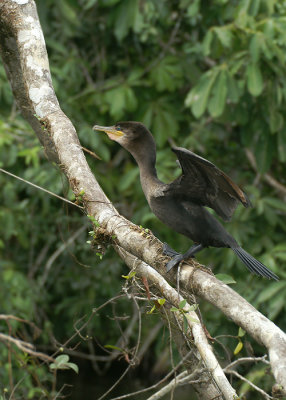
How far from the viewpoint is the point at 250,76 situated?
4.16 meters

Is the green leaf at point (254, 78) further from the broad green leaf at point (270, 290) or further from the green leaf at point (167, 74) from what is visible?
the broad green leaf at point (270, 290)

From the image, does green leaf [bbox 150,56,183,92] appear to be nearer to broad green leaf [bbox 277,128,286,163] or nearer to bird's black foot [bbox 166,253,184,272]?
broad green leaf [bbox 277,128,286,163]

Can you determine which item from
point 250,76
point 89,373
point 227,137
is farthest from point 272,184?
point 89,373

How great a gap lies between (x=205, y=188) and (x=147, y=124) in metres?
2.63

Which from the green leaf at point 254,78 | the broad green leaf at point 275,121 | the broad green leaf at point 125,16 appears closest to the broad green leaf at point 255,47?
the green leaf at point 254,78

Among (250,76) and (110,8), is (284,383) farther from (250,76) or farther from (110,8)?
(110,8)

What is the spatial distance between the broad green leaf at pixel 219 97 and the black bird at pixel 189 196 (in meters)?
1.31

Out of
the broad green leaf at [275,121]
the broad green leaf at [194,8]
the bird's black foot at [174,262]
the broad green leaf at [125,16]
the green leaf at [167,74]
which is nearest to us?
the bird's black foot at [174,262]

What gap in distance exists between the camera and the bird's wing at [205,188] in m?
2.27

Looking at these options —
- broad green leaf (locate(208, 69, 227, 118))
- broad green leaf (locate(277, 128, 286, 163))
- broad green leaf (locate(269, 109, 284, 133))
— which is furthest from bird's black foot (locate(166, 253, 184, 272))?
broad green leaf (locate(277, 128, 286, 163))

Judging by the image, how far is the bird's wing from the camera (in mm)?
2268

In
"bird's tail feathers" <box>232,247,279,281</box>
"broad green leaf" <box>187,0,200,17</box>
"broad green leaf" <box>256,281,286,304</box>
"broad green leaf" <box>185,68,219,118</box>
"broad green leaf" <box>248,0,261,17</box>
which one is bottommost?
"broad green leaf" <box>256,281,286,304</box>

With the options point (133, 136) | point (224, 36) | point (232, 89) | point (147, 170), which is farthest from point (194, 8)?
point (147, 170)

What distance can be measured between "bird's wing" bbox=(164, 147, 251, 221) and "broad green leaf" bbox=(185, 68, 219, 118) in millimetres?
1663
